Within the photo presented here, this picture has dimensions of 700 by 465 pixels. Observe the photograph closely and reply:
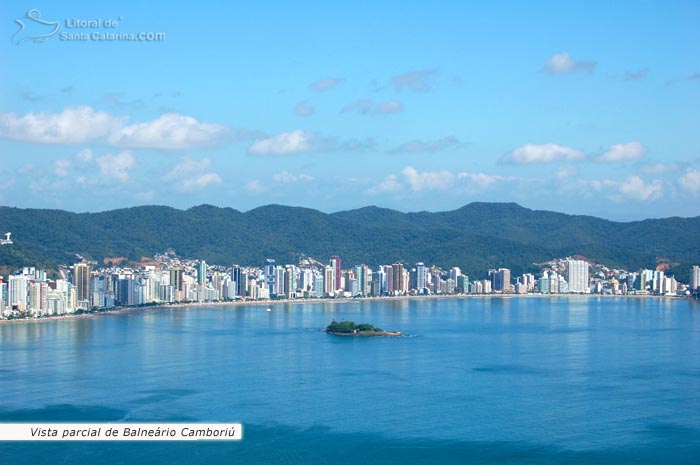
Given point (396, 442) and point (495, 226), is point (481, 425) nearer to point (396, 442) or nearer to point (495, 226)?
point (396, 442)

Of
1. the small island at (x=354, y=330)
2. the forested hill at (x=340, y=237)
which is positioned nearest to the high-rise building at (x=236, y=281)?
the forested hill at (x=340, y=237)

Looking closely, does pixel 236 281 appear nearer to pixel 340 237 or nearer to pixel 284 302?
pixel 284 302

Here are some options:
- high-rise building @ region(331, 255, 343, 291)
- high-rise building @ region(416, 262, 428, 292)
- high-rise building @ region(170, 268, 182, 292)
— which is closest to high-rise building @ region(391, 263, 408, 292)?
high-rise building @ region(416, 262, 428, 292)

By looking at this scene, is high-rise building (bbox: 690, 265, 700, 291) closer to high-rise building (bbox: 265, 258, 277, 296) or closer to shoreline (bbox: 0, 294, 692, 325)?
shoreline (bbox: 0, 294, 692, 325)

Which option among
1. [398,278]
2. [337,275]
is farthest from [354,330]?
[398,278]

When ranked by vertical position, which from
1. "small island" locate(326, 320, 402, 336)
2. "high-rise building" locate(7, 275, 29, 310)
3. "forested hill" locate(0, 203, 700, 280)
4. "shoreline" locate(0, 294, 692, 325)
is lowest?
"small island" locate(326, 320, 402, 336)

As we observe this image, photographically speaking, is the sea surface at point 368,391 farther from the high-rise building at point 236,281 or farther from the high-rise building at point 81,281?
the high-rise building at point 236,281
